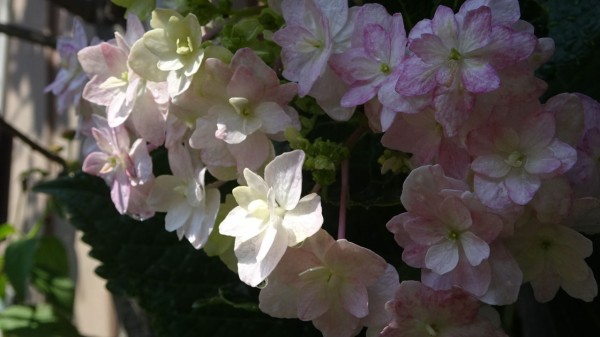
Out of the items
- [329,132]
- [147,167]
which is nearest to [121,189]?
[147,167]

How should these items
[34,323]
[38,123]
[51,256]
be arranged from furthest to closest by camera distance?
[38,123] < [51,256] < [34,323]

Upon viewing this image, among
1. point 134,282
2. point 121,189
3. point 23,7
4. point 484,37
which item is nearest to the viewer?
point 484,37

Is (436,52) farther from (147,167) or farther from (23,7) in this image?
(23,7)

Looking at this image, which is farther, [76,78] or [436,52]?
[76,78]

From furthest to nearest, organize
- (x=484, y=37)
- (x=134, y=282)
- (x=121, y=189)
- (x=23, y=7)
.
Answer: (x=23, y=7), (x=134, y=282), (x=121, y=189), (x=484, y=37)

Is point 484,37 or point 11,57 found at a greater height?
point 484,37

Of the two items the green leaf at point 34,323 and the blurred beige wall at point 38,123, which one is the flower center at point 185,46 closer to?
the green leaf at point 34,323

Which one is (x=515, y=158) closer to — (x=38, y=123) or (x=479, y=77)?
(x=479, y=77)

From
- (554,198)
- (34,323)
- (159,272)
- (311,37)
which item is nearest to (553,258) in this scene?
(554,198)
